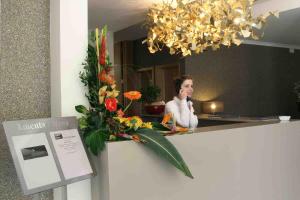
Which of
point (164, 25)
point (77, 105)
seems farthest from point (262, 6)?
point (77, 105)

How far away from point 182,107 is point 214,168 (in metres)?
1.69

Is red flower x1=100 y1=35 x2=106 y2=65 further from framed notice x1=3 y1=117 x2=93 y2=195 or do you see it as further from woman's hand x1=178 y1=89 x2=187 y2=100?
woman's hand x1=178 y1=89 x2=187 y2=100

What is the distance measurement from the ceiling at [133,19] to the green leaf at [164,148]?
3.48 m

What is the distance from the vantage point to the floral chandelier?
2982 mm

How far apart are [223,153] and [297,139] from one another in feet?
2.95

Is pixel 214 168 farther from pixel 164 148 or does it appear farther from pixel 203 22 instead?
pixel 203 22

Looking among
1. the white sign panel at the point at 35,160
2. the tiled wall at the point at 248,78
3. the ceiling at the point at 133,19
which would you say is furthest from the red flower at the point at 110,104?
the tiled wall at the point at 248,78

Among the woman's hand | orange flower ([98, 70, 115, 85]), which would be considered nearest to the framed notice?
orange flower ([98, 70, 115, 85])

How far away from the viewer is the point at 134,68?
8.36 m

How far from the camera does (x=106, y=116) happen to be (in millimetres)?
1324

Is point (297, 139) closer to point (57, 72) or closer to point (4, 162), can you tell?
point (57, 72)

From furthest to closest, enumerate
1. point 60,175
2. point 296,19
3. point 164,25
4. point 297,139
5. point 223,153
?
point 296,19 → point 164,25 → point 297,139 → point 223,153 → point 60,175

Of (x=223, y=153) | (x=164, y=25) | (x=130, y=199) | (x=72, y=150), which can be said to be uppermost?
(x=164, y=25)

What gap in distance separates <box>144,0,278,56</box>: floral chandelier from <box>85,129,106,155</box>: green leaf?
6.72ft
